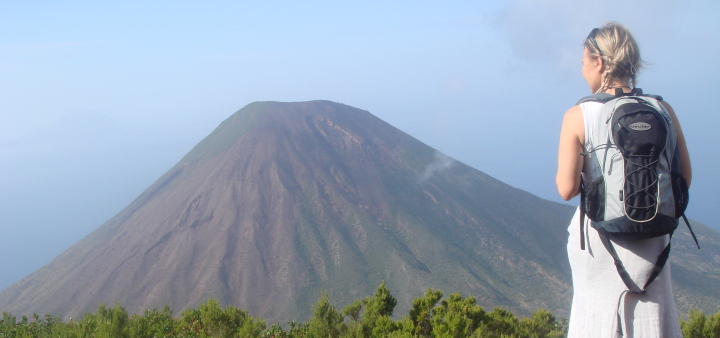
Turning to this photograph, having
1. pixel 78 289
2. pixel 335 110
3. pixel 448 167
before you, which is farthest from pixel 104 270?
pixel 448 167

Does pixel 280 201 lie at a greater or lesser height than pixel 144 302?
greater

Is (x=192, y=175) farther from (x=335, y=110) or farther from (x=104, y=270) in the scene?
(x=335, y=110)

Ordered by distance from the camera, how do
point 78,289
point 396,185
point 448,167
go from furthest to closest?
point 448,167, point 396,185, point 78,289

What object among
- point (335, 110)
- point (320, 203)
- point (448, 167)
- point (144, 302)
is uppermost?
point (335, 110)

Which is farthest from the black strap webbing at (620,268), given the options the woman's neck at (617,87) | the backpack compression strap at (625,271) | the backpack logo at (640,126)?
the woman's neck at (617,87)

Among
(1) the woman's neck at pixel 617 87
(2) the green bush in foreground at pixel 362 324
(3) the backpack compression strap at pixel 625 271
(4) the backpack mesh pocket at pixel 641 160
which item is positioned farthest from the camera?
(2) the green bush in foreground at pixel 362 324

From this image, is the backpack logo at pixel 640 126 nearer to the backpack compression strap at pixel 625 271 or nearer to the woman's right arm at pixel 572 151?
the woman's right arm at pixel 572 151

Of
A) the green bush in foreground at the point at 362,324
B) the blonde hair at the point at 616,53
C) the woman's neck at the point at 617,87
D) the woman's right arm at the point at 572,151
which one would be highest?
the blonde hair at the point at 616,53
